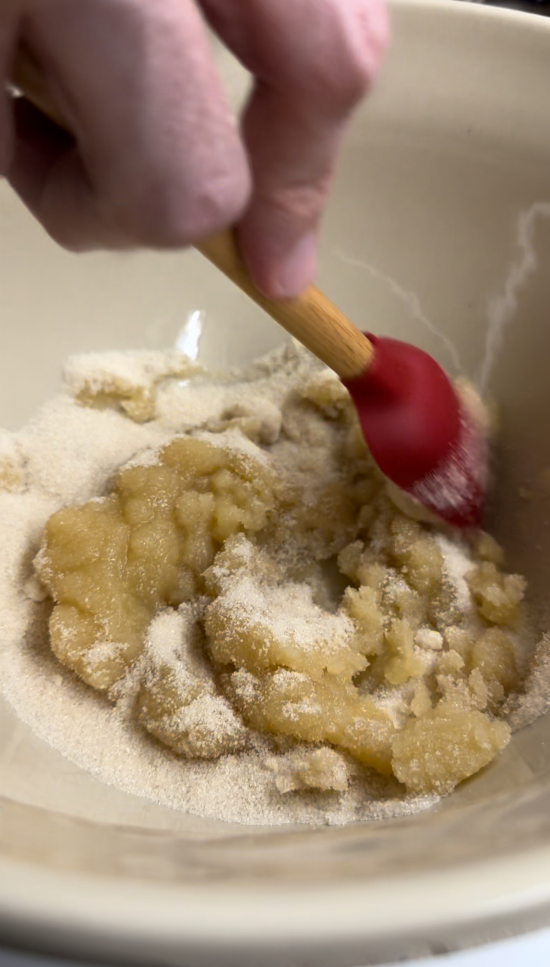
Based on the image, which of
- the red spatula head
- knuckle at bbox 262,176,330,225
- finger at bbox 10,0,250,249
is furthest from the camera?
the red spatula head

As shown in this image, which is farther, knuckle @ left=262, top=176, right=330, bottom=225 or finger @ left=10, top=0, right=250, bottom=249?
knuckle @ left=262, top=176, right=330, bottom=225

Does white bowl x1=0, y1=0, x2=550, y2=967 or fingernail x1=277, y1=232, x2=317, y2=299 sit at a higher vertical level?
fingernail x1=277, y1=232, x2=317, y2=299

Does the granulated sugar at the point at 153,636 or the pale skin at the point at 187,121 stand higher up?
the pale skin at the point at 187,121

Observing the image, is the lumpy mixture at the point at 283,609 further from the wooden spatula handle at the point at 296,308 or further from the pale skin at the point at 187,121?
the pale skin at the point at 187,121

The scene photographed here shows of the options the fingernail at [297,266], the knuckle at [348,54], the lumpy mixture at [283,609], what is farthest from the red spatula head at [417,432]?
the knuckle at [348,54]

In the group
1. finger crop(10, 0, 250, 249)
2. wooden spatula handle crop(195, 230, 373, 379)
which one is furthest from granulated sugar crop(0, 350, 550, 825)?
finger crop(10, 0, 250, 249)

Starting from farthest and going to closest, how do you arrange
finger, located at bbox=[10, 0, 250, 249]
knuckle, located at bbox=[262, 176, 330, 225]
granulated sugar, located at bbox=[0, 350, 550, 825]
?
granulated sugar, located at bbox=[0, 350, 550, 825]
knuckle, located at bbox=[262, 176, 330, 225]
finger, located at bbox=[10, 0, 250, 249]

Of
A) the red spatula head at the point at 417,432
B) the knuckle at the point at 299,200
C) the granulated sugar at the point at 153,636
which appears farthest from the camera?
the red spatula head at the point at 417,432

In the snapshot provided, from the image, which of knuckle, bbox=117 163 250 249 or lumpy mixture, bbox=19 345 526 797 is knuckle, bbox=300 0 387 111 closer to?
knuckle, bbox=117 163 250 249
